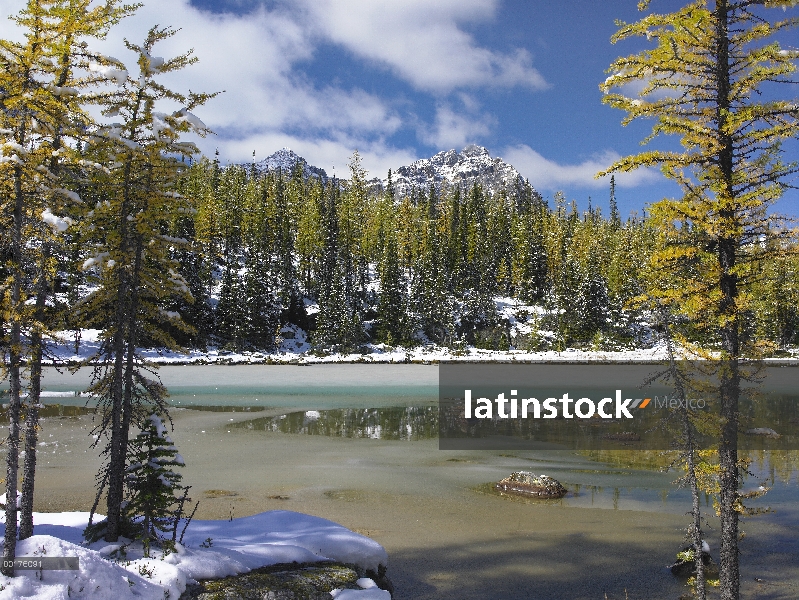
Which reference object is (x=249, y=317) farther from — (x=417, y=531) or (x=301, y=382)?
(x=417, y=531)

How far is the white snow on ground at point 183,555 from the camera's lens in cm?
696

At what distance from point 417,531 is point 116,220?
33.9ft

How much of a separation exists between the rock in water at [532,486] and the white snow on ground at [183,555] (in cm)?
740

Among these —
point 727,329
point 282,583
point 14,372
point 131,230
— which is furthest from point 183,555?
point 727,329

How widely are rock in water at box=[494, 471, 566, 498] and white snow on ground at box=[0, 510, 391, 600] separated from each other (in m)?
7.40

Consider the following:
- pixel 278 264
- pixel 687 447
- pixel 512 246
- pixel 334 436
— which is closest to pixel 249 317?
pixel 278 264

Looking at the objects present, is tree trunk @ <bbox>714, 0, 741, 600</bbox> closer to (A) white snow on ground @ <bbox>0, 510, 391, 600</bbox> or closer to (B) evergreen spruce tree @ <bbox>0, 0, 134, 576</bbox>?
(A) white snow on ground @ <bbox>0, 510, 391, 600</bbox>

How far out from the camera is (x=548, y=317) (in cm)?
7838

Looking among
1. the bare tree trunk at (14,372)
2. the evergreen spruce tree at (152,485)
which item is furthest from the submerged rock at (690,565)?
the bare tree trunk at (14,372)

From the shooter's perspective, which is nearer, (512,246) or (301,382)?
(301,382)

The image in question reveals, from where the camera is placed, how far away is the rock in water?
16155 millimetres

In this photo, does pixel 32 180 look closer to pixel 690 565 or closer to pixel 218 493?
pixel 218 493

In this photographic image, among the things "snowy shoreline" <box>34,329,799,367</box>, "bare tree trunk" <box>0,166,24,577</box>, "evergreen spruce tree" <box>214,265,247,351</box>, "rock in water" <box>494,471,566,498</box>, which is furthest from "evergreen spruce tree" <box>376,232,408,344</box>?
"bare tree trunk" <box>0,166,24,577</box>

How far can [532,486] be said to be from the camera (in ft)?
54.0
